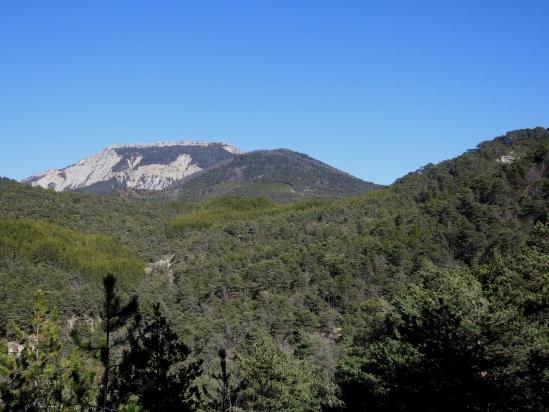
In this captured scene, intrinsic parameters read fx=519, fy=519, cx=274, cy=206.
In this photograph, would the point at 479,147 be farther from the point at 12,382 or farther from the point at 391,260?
the point at 12,382

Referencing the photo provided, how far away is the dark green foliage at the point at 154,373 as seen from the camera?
11.4 m

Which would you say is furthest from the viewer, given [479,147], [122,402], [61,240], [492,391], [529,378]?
[479,147]

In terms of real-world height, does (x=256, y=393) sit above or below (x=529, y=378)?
below

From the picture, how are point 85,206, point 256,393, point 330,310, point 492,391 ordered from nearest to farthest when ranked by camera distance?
point 492,391 < point 256,393 < point 330,310 < point 85,206

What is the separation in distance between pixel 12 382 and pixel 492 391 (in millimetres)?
10628

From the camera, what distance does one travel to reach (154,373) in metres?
12.2

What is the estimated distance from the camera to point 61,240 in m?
103

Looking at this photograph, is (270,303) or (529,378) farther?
(270,303)

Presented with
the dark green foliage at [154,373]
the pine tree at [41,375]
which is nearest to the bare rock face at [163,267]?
the dark green foliage at [154,373]

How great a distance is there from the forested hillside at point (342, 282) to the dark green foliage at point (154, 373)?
712mm

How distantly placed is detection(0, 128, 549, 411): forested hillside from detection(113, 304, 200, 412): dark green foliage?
2.34 ft

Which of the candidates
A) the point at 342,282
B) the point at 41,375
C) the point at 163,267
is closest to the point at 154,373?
the point at 41,375

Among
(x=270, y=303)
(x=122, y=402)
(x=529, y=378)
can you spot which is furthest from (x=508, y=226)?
(x=122, y=402)

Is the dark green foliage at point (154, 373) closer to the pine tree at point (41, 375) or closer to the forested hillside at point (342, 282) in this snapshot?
the forested hillside at point (342, 282)
